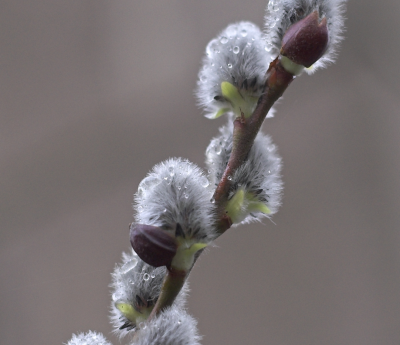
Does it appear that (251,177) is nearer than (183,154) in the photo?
Yes

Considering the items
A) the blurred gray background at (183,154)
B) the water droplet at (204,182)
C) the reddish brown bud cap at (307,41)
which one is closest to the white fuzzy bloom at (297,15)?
the reddish brown bud cap at (307,41)

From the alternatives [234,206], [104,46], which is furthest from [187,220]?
[104,46]

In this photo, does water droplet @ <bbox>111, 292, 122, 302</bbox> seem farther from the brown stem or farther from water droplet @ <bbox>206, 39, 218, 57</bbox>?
water droplet @ <bbox>206, 39, 218, 57</bbox>

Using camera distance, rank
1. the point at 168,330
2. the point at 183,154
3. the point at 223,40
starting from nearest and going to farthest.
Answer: the point at 168,330
the point at 223,40
the point at 183,154

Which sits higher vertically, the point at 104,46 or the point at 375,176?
the point at 104,46

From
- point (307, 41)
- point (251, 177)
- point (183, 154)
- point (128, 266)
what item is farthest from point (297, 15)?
point (183, 154)

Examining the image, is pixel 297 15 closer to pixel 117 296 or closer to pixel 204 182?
pixel 204 182

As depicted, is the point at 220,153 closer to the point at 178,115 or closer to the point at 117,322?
the point at 117,322
